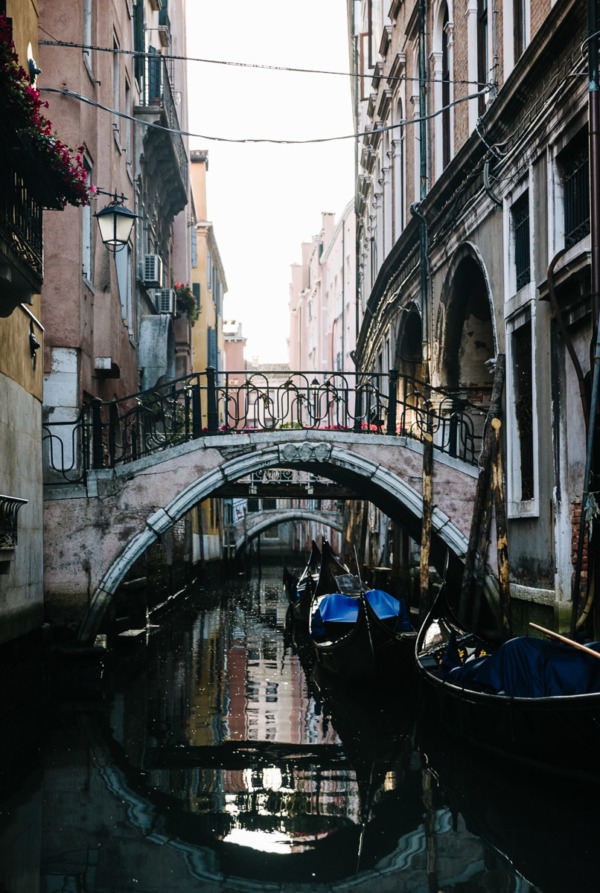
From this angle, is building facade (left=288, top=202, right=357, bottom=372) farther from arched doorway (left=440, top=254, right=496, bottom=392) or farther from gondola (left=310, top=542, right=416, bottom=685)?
gondola (left=310, top=542, right=416, bottom=685)

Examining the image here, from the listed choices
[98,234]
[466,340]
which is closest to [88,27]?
[98,234]

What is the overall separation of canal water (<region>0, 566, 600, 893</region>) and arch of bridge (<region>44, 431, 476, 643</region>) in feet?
3.79

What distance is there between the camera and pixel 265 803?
539cm

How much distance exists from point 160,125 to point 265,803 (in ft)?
40.2

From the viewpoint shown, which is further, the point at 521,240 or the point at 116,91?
the point at 116,91

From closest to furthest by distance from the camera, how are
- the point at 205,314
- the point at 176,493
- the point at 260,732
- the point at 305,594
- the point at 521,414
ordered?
the point at 260,732, the point at 521,414, the point at 176,493, the point at 305,594, the point at 205,314

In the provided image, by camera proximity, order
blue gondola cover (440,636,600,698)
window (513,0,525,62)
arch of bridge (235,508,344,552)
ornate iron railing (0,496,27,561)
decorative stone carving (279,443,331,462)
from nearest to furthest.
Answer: blue gondola cover (440,636,600,698) → ornate iron railing (0,496,27,561) → window (513,0,525,62) → decorative stone carving (279,443,331,462) → arch of bridge (235,508,344,552)

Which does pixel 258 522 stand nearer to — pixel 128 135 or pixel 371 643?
pixel 128 135

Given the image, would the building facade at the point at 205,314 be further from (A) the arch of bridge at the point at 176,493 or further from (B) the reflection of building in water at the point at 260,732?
(A) the arch of bridge at the point at 176,493

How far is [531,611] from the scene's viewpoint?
28.1 feet

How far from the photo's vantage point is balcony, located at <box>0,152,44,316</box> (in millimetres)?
6992

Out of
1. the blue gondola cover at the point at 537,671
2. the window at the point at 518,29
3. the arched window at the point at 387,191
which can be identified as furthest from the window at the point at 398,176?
the blue gondola cover at the point at 537,671

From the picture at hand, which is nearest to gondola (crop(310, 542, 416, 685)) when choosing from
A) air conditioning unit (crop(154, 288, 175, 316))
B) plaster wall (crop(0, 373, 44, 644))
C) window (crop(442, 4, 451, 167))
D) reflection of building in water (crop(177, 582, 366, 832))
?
reflection of building in water (crop(177, 582, 366, 832))

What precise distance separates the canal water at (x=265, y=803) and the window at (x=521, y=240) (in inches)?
140
